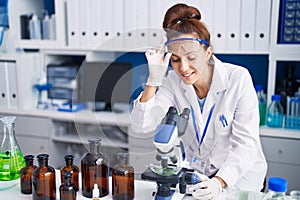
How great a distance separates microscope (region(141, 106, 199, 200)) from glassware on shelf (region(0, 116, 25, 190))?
48 centimetres

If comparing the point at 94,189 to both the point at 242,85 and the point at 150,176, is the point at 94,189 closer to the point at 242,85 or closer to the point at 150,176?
the point at 150,176

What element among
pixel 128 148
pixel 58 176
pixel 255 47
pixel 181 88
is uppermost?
pixel 255 47

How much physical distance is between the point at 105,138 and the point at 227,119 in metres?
0.49

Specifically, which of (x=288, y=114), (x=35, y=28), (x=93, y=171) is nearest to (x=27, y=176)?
(x=93, y=171)

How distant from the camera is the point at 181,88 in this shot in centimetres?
129

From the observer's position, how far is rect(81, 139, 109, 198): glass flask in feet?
3.72

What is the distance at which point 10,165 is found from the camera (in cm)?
128

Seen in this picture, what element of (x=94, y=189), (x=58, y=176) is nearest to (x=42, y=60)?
(x=58, y=176)

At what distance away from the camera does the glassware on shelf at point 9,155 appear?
1.26 metres

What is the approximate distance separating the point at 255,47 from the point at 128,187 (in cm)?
147

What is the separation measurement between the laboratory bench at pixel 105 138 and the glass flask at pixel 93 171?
0.10 feet

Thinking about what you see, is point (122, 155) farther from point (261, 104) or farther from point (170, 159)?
point (261, 104)

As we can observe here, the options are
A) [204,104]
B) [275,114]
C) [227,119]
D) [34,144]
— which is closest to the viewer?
[204,104]

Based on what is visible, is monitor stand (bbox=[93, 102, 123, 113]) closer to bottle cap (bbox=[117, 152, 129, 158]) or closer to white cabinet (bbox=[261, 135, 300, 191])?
bottle cap (bbox=[117, 152, 129, 158])
